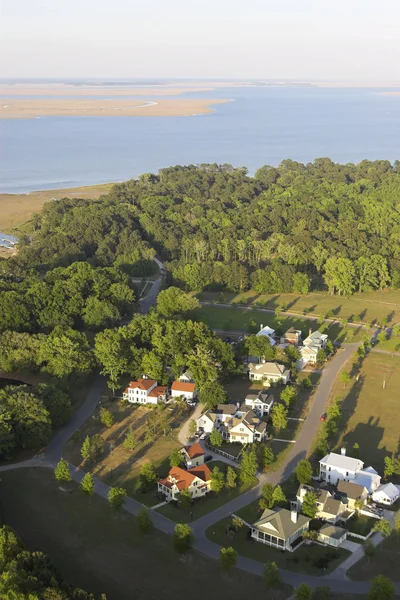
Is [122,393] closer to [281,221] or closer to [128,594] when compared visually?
[128,594]

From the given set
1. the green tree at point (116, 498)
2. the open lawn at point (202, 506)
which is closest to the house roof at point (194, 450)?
the open lawn at point (202, 506)

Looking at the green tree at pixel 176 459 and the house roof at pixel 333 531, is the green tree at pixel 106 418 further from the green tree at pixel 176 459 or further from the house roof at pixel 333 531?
the house roof at pixel 333 531

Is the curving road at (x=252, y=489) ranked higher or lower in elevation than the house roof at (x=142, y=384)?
lower

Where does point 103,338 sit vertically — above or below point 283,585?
above

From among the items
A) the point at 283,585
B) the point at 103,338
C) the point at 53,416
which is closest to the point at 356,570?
the point at 283,585

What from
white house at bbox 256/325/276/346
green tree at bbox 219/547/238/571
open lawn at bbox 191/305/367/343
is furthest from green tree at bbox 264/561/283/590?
open lawn at bbox 191/305/367/343
